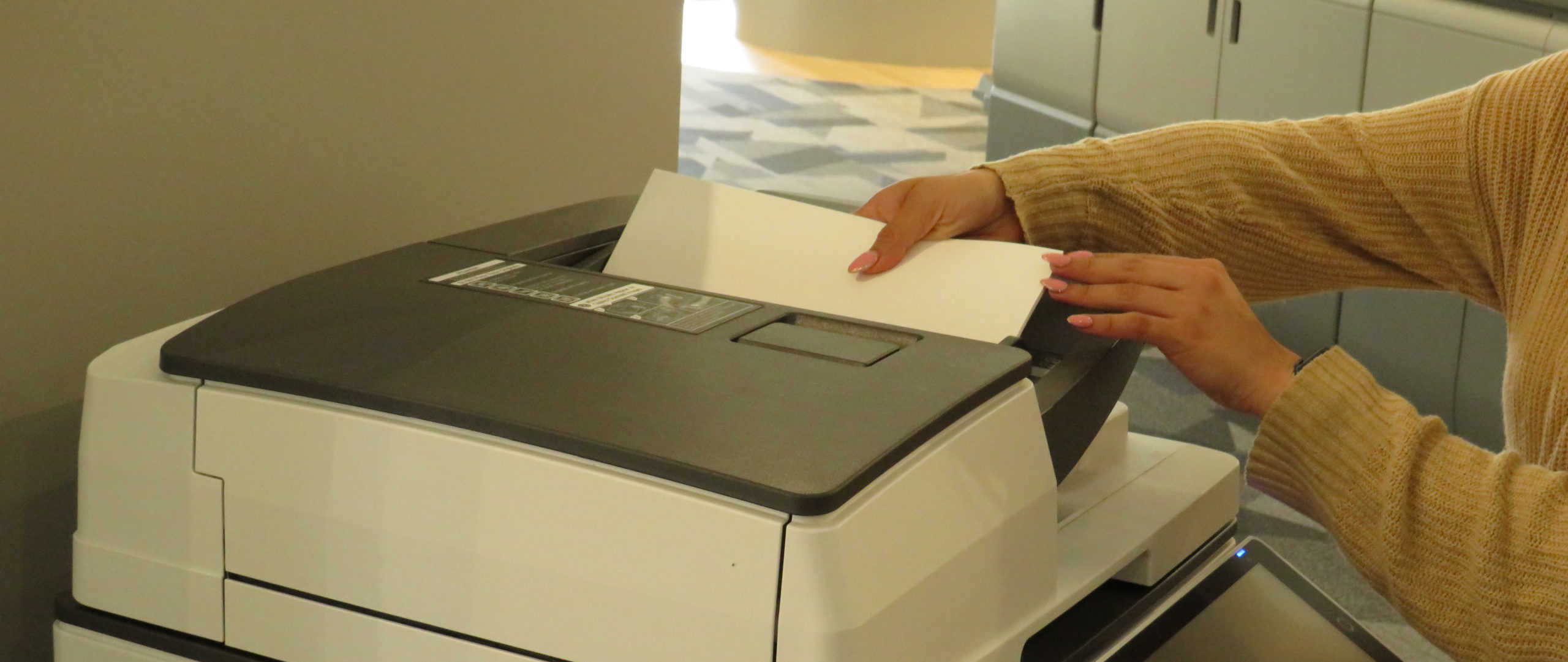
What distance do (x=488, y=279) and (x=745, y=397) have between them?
20 cm

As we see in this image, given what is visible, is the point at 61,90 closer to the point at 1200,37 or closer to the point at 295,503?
the point at 295,503

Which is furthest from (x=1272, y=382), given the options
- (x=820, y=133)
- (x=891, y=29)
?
(x=891, y=29)

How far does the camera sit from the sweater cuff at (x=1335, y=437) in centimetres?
66

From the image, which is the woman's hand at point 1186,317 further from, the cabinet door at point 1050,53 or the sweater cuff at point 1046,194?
the cabinet door at point 1050,53

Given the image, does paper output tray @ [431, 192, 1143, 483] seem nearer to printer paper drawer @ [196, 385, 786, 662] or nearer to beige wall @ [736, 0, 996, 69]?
printer paper drawer @ [196, 385, 786, 662]

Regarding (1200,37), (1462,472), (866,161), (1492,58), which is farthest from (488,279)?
(866,161)

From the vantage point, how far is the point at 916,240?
2.36ft

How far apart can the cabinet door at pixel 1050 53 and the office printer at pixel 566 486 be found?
215 cm

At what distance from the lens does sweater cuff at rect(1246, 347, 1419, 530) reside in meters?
0.66

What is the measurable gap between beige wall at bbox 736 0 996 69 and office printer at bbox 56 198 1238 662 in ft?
15.8

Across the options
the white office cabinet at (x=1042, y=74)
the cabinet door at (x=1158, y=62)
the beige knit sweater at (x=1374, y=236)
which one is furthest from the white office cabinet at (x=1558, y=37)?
the white office cabinet at (x=1042, y=74)

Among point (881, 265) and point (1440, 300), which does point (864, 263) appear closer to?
point (881, 265)

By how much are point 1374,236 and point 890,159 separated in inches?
117

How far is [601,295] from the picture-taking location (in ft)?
2.06
